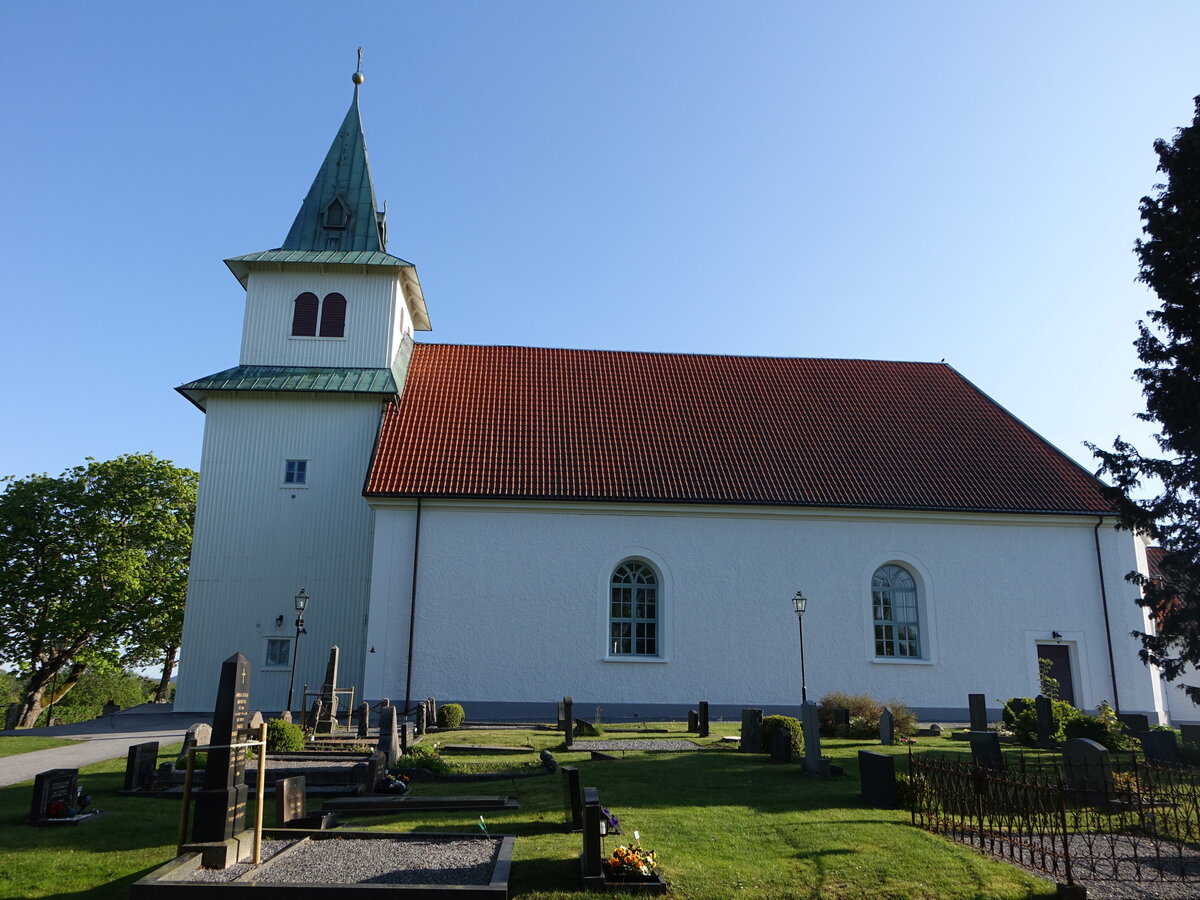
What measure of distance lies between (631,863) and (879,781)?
14.6ft

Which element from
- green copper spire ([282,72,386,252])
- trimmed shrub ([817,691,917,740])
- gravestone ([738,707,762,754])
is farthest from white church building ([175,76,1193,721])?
gravestone ([738,707,762,754])

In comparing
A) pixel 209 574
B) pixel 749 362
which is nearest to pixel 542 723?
pixel 209 574

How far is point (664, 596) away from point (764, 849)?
12.9 m

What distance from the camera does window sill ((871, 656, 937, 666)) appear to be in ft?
70.8

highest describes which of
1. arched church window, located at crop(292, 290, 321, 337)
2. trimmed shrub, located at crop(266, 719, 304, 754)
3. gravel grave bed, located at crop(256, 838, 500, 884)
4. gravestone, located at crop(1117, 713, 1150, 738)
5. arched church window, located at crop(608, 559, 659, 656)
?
arched church window, located at crop(292, 290, 321, 337)

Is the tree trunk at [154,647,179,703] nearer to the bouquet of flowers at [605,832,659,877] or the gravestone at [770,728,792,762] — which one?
the gravestone at [770,728,792,762]

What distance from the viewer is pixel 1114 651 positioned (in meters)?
22.0

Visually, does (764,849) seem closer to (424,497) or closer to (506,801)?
(506,801)

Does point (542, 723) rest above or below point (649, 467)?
below

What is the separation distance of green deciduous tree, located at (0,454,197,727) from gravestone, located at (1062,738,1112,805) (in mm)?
30609

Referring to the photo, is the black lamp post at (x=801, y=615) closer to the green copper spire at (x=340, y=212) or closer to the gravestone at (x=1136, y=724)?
the gravestone at (x=1136, y=724)

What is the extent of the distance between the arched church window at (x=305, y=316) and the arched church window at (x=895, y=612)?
16.6 m

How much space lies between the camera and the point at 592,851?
25.6ft

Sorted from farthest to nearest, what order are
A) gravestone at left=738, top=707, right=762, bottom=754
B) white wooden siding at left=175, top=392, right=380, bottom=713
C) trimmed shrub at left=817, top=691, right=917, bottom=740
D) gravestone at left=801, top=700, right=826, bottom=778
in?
white wooden siding at left=175, top=392, right=380, bottom=713, trimmed shrub at left=817, top=691, right=917, bottom=740, gravestone at left=738, top=707, right=762, bottom=754, gravestone at left=801, top=700, right=826, bottom=778
